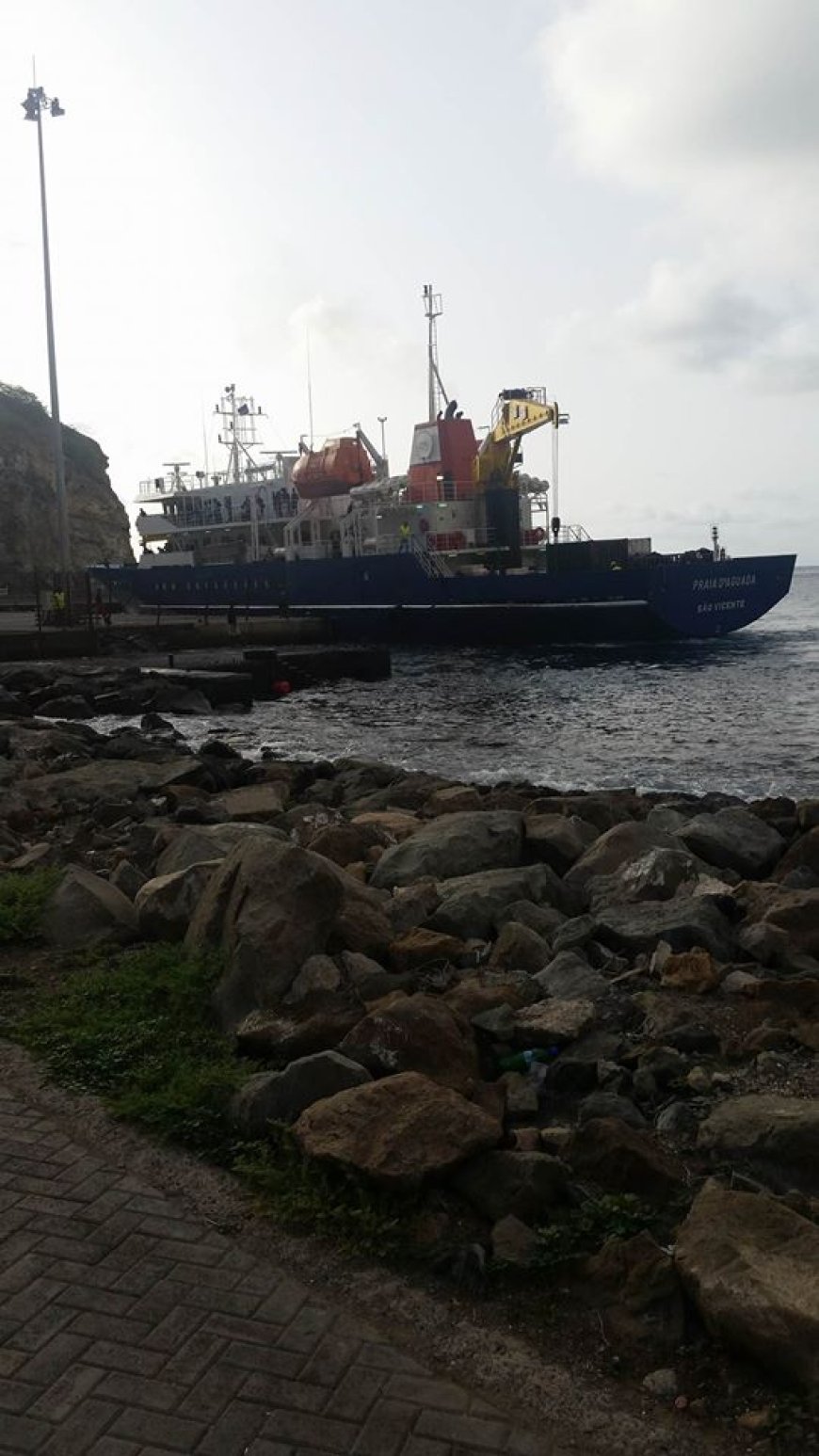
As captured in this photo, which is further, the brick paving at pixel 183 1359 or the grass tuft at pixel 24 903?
the grass tuft at pixel 24 903

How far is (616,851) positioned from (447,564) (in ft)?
103

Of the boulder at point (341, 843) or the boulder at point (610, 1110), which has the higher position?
the boulder at point (341, 843)

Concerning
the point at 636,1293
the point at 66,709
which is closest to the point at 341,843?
the point at 636,1293

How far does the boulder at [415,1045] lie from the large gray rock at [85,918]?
211 centimetres

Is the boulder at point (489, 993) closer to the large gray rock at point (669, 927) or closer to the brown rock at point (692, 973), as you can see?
the brown rock at point (692, 973)

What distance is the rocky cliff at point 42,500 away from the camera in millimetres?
63125

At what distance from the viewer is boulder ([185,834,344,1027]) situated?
15.6 ft

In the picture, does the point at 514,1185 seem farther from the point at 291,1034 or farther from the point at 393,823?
the point at 393,823

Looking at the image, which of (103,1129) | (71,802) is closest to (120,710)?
(71,802)

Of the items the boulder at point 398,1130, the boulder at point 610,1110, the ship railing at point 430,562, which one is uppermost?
the ship railing at point 430,562

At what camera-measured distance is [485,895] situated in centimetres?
632

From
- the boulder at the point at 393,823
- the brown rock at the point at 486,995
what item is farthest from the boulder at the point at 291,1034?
the boulder at the point at 393,823

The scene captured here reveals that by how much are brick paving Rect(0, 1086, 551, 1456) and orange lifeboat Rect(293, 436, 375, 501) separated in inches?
1685

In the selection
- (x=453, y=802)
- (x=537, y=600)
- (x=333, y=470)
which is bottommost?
(x=453, y=802)
